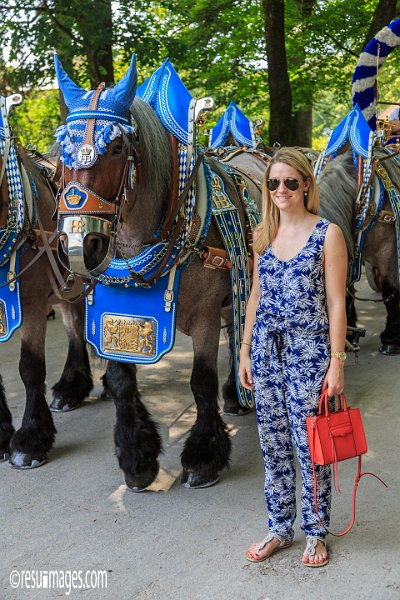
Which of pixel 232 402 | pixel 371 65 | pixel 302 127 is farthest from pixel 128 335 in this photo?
pixel 302 127

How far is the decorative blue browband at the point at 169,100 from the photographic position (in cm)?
347

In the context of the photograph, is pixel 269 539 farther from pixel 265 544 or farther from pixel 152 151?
pixel 152 151

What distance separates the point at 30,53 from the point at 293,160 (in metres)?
7.52

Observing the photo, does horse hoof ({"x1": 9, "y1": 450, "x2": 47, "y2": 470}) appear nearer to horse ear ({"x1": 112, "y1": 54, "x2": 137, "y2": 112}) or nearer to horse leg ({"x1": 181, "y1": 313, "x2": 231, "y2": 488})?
horse leg ({"x1": 181, "y1": 313, "x2": 231, "y2": 488})

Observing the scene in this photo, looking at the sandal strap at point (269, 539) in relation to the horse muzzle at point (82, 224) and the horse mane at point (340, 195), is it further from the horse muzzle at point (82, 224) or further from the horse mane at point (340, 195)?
the horse mane at point (340, 195)

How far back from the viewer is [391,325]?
633cm

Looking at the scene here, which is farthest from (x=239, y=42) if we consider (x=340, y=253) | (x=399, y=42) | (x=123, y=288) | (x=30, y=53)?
(x=340, y=253)

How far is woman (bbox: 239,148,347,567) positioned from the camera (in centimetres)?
281

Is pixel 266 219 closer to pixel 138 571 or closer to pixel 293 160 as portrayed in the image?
pixel 293 160

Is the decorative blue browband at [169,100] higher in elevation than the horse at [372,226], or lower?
higher

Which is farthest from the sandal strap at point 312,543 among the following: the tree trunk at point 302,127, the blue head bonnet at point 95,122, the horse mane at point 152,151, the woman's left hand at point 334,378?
the tree trunk at point 302,127

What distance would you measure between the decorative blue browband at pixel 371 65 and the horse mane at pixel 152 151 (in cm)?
308

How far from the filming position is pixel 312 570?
9.64 feet

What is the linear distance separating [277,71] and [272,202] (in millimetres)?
7158
